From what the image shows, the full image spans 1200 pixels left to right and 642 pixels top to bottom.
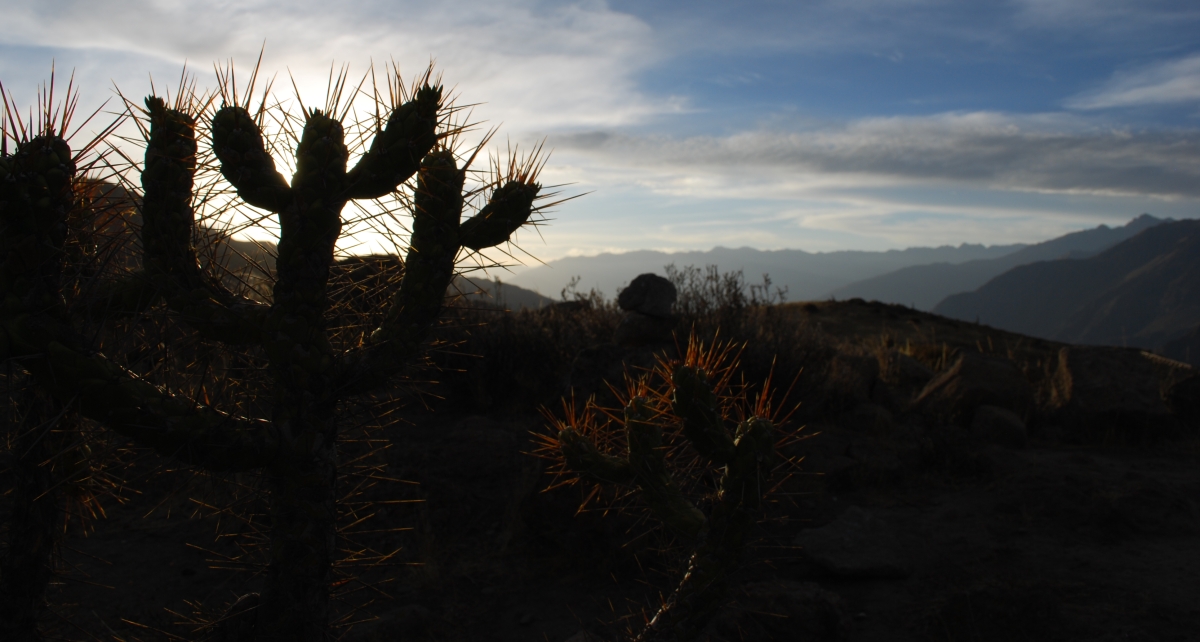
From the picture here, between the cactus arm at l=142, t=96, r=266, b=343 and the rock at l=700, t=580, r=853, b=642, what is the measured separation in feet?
8.41

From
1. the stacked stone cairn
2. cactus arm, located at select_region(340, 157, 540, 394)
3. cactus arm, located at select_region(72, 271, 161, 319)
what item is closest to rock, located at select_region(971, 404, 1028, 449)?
the stacked stone cairn

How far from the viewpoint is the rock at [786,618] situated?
346 centimetres

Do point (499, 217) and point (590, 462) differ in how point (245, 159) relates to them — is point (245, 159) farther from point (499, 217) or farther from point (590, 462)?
point (590, 462)

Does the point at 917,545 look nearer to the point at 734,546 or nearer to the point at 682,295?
the point at 734,546

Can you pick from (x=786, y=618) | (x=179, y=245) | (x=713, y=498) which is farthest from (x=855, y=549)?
(x=179, y=245)

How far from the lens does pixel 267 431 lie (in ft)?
7.34

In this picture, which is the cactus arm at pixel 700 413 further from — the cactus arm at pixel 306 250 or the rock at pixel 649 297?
the rock at pixel 649 297

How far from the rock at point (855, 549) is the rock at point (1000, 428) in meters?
3.35

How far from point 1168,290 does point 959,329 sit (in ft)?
710

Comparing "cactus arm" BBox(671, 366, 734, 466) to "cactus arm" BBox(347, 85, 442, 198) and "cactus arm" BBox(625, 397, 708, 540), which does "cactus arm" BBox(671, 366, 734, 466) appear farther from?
"cactus arm" BBox(347, 85, 442, 198)

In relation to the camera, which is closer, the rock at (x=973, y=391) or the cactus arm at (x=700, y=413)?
the cactus arm at (x=700, y=413)

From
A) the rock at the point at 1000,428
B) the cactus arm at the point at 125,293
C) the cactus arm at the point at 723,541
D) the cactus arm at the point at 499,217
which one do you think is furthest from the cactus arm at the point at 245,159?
the rock at the point at 1000,428

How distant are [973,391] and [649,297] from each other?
161 inches

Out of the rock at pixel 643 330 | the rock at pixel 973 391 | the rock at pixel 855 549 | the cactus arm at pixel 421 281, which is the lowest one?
the rock at pixel 855 549
